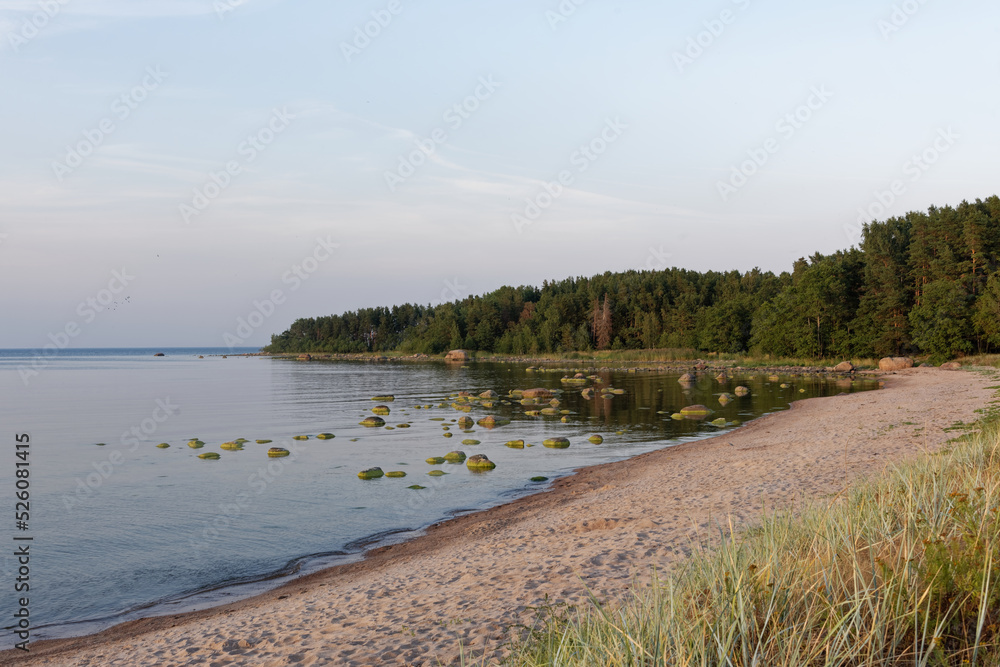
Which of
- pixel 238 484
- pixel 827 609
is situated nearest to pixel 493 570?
pixel 827 609

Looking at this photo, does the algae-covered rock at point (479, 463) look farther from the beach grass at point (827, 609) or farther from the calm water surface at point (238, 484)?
the beach grass at point (827, 609)

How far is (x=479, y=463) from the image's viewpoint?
2367 cm

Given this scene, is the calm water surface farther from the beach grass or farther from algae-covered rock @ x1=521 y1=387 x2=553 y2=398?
the beach grass

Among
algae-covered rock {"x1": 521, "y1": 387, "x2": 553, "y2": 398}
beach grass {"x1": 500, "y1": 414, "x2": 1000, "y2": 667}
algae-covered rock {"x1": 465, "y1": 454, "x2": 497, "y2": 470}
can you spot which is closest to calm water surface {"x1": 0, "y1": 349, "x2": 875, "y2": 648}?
algae-covered rock {"x1": 465, "y1": 454, "x2": 497, "y2": 470}

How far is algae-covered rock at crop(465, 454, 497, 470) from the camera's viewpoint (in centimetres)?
2356

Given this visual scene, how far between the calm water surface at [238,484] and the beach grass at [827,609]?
9565 mm

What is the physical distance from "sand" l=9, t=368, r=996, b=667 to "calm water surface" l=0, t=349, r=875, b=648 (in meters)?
1.52

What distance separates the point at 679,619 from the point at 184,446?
2965 centimetres

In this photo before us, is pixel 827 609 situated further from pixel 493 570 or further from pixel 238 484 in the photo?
pixel 238 484

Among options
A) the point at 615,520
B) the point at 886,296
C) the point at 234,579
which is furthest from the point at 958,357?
the point at 234,579

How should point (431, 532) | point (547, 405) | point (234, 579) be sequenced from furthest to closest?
1. point (547, 405)
2. point (431, 532)
3. point (234, 579)

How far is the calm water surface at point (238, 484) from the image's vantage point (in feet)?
43.3

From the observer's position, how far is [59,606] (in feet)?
38.6

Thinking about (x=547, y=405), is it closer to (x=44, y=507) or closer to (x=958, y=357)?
(x=44, y=507)
